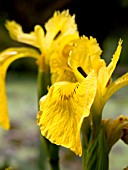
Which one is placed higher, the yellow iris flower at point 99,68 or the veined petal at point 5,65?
the veined petal at point 5,65

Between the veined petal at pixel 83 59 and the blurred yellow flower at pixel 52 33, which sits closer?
the veined petal at pixel 83 59

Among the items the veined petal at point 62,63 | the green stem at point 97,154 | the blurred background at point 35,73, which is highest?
the blurred background at point 35,73

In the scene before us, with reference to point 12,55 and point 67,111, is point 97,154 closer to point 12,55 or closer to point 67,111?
point 67,111

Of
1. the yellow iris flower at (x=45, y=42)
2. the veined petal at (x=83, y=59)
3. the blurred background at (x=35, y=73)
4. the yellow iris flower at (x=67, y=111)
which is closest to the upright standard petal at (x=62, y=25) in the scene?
the yellow iris flower at (x=45, y=42)

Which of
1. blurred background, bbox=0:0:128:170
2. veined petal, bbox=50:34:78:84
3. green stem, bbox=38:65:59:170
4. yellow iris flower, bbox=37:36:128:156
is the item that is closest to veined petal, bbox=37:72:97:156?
yellow iris flower, bbox=37:36:128:156

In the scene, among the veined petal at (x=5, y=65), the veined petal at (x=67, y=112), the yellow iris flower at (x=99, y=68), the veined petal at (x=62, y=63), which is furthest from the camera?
the veined petal at (x=5, y=65)

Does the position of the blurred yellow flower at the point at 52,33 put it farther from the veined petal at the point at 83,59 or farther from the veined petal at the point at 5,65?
the veined petal at the point at 83,59

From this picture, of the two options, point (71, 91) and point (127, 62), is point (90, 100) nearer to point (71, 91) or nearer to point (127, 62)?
point (71, 91)

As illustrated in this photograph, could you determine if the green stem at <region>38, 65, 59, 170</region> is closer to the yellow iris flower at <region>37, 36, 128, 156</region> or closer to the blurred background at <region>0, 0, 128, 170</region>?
the yellow iris flower at <region>37, 36, 128, 156</region>
